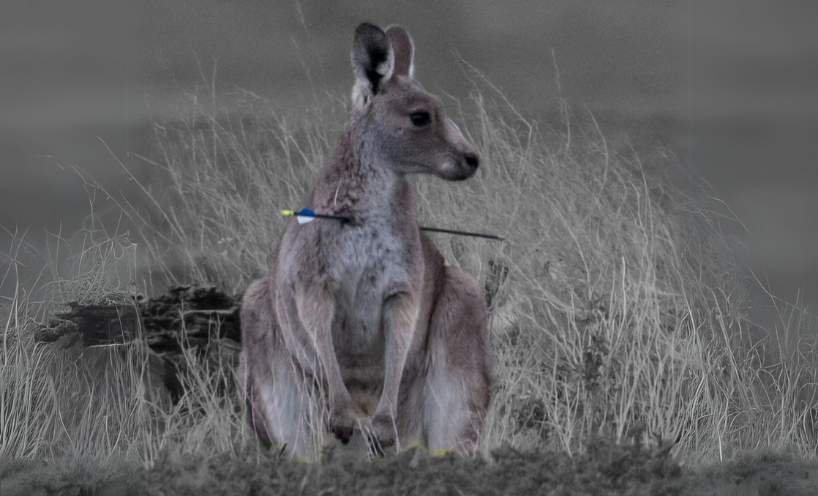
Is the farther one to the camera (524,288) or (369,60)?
(524,288)

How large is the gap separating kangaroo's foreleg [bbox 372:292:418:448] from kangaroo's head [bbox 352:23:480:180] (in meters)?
0.69

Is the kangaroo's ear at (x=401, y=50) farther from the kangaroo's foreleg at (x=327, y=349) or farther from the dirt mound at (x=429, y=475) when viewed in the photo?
the dirt mound at (x=429, y=475)

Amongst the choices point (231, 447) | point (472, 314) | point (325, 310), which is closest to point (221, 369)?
point (231, 447)

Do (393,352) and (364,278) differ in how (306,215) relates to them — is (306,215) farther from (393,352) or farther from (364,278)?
(393,352)

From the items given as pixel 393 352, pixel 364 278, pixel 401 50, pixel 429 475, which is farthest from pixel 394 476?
pixel 401 50

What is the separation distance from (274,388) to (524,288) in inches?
68.5

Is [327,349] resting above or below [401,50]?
below

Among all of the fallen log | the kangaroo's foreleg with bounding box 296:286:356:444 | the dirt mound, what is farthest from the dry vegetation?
the kangaroo's foreleg with bounding box 296:286:356:444

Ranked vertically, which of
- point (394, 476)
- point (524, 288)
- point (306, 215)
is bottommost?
point (394, 476)

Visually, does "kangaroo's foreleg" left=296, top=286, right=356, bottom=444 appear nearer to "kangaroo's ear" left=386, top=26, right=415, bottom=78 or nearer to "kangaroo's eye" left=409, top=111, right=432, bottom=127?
"kangaroo's eye" left=409, top=111, right=432, bottom=127

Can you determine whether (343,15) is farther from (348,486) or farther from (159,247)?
(348,486)

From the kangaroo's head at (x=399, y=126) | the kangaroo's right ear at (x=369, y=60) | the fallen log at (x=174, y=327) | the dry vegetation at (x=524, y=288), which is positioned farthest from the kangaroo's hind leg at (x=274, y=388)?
the kangaroo's right ear at (x=369, y=60)

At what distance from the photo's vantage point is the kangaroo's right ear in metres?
5.94

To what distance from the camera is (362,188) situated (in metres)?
6.04
